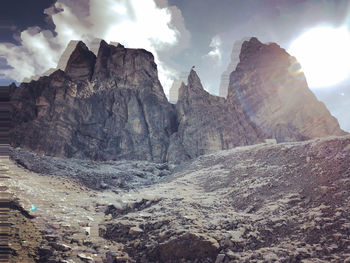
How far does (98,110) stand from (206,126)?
1916 cm

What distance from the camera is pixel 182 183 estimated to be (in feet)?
48.4

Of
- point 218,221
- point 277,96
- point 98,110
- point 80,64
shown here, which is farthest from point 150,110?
point 218,221

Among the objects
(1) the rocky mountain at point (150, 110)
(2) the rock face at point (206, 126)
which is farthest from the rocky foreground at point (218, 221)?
(2) the rock face at point (206, 126)

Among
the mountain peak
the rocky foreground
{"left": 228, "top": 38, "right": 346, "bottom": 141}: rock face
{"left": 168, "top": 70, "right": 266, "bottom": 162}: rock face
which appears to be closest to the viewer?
the rocky foreground

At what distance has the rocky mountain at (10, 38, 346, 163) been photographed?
3536 centimetres

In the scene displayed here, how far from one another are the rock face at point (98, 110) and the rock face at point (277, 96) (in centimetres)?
1512

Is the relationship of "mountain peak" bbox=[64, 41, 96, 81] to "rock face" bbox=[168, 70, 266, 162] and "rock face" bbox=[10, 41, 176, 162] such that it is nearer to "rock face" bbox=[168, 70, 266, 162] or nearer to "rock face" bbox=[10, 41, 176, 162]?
"rock face" bbox=[10, 41, 176, 162]

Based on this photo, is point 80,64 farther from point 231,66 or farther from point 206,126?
point 231,66

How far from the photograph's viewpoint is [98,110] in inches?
1542

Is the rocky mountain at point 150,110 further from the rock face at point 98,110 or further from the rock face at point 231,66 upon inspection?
the rock face at point 231,66

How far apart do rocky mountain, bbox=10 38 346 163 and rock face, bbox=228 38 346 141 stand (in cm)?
15

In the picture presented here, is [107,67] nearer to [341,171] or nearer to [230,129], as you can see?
[230,129]

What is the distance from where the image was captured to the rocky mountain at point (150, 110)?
1392 inches

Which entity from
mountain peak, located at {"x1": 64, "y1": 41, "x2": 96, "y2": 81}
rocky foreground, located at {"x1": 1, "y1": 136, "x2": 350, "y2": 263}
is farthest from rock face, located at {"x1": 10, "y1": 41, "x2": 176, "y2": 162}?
rocky foreground, located at {"x1": 1, "y1": 136, "x2": 350, "y2": 263}
